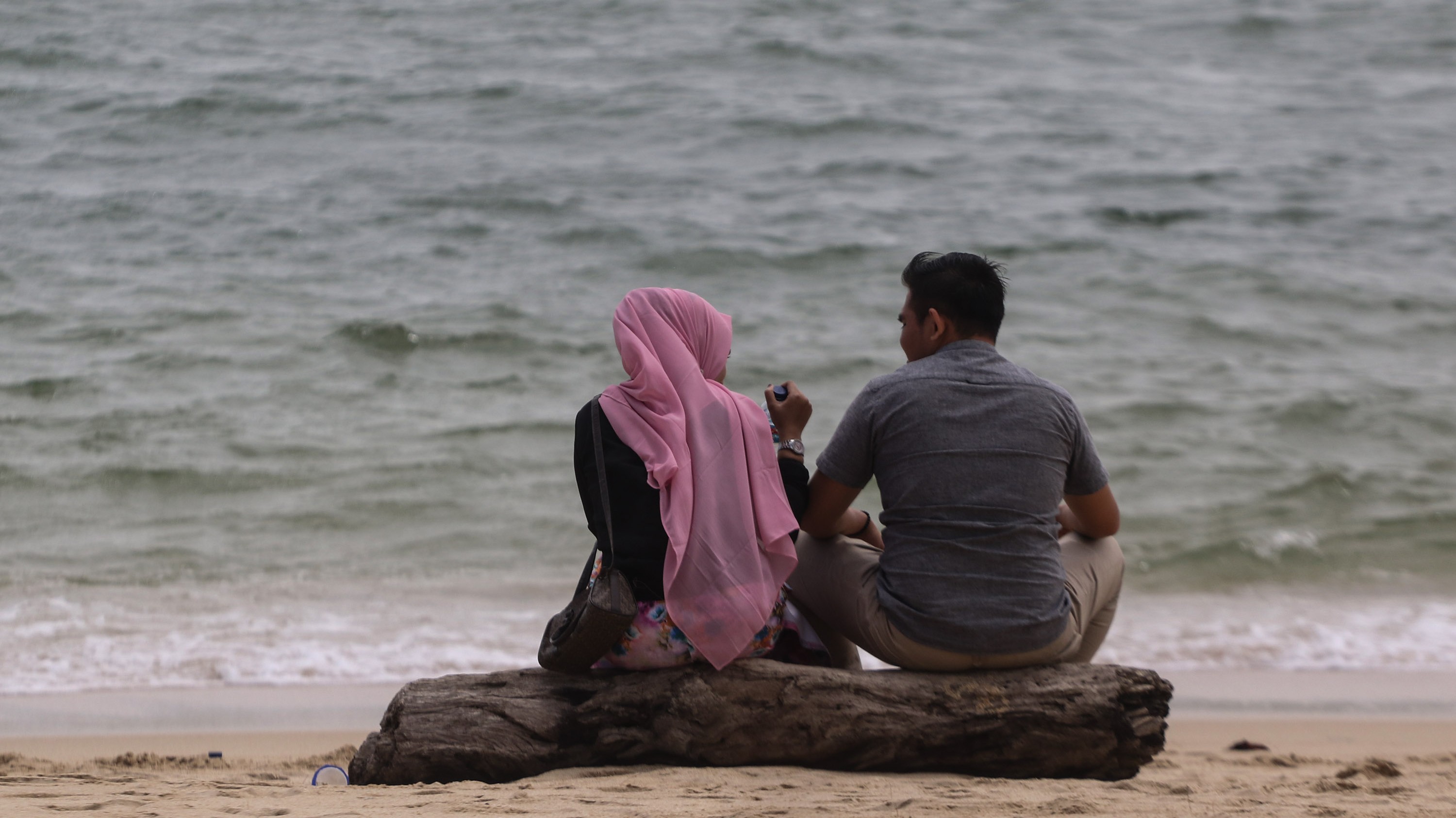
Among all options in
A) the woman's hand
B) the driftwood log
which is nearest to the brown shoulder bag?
the driftwood log

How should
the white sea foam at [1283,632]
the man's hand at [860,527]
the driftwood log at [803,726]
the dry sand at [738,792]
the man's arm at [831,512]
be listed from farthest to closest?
1. the white sea foam at [1283,632]
2. the man's hand at [860,527]
3. the man's arm at [831,512]
4. the driftwood log at [803,726]
5. the dry sand at [738,792]

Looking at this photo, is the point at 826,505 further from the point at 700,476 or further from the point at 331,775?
the point at 331,775

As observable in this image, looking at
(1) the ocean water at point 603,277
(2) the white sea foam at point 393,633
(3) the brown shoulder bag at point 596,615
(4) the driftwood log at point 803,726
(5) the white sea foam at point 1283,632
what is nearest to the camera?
(3) the brown shoulder bag at point 596,615

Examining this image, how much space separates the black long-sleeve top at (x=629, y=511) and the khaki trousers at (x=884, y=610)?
511 mm

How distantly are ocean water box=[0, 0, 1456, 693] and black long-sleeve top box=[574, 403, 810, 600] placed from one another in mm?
2136

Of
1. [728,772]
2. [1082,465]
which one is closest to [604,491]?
[728,772]

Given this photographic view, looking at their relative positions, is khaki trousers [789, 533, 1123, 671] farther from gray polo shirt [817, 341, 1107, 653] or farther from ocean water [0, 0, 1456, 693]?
ocean water [0, 0, 1456, 693]

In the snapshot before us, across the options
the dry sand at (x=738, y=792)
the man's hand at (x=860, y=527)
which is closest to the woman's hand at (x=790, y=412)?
the man's hand at (x=860, y=527)

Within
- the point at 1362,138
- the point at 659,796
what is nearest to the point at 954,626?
the point at 659,796

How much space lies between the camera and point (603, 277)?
10484 mm

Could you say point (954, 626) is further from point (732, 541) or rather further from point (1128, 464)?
point (1128, 464)

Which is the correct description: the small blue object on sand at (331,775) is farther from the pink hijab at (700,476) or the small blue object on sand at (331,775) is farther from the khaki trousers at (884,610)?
the khaki trousers at (884,610)

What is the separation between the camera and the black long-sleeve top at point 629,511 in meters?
2.92

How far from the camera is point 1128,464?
7.52m
